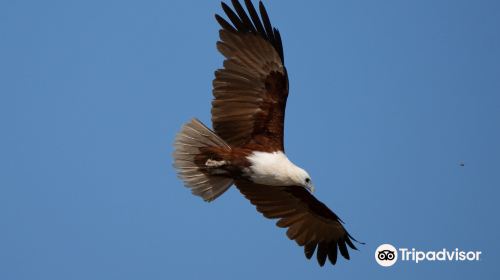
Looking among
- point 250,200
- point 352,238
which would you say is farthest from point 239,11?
point 352,238

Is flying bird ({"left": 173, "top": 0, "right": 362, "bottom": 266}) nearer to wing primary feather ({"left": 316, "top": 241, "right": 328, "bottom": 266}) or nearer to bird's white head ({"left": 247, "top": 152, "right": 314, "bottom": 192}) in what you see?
bird's white head ({"left": 247, "top": 152, "right": 314, "bottom": 192})

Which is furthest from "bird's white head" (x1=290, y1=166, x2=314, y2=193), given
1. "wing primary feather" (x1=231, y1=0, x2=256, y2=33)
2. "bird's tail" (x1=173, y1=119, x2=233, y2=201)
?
"wing primary feather" (x1=231, y1=0, x2=256, y2=33)

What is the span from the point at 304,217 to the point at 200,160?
153cm

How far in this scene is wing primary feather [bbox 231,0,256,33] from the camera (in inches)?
372

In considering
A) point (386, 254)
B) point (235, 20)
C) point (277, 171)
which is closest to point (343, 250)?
point (386, 254)

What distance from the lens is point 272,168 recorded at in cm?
929

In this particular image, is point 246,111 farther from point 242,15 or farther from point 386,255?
point 386,255

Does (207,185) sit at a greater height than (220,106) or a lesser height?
lesser

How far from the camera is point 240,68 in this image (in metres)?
9.48

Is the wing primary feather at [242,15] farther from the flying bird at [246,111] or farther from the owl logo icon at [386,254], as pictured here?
the owl logo icon at [386,254]

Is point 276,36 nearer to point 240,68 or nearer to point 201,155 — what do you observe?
point 240,68

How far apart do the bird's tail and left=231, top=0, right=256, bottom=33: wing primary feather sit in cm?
113

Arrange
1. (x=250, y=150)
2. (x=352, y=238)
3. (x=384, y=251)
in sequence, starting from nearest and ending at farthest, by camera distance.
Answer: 1. (x=250, y=150)
2. (x=352, y=238)
3. (x=384, y=251)

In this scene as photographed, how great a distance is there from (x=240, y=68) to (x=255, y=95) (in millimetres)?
320
